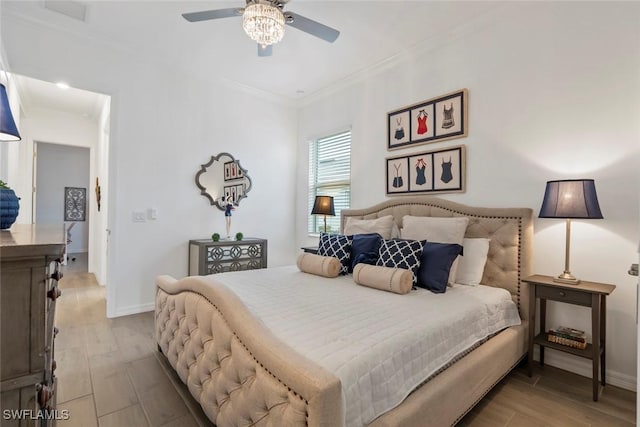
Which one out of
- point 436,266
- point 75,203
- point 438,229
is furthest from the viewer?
point 75,203

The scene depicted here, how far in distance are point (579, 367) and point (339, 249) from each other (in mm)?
1998

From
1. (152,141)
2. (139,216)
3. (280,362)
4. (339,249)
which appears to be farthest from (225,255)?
(280,362)

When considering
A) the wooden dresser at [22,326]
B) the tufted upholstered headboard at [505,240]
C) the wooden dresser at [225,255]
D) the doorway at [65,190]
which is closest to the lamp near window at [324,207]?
the wooden dresser at [225,255]

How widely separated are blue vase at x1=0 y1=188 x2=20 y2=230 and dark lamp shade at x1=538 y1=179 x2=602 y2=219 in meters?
3.11

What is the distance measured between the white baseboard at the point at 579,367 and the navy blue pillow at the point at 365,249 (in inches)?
58.9

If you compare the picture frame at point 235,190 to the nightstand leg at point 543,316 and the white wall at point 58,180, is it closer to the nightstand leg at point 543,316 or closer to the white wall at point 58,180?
the nightstand leg at point 543,316

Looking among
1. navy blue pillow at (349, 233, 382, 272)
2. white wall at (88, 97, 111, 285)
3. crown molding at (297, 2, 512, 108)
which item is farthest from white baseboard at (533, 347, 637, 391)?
white wall at (88, 97, 111, 285)

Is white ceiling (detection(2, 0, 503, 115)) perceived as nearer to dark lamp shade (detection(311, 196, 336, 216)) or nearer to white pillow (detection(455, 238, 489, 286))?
dark lamp shade (detection(311, 196, 336, 216))

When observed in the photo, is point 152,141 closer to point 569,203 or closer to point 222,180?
point 222,180

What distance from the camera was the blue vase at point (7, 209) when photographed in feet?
4.67

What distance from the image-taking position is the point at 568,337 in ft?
7.00

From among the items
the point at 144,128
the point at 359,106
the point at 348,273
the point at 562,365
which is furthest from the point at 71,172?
the point at 562,365

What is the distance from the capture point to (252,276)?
252cm

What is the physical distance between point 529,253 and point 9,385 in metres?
2.99
